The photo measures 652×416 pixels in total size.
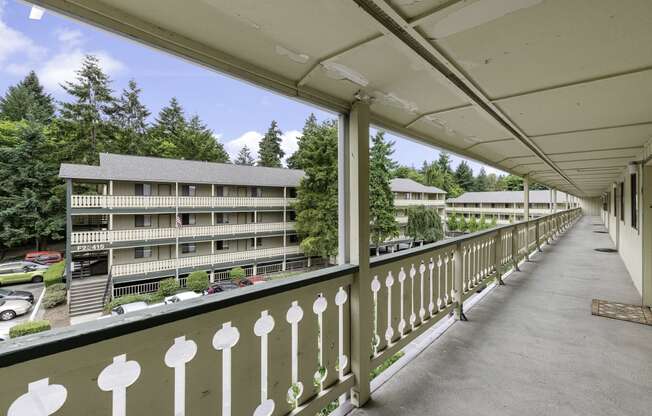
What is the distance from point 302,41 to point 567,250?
9059 millimetres

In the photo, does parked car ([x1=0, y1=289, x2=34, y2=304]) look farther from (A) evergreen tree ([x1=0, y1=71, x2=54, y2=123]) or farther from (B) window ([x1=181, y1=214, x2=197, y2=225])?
(B) window ([x1=181, y1=214, x2=197, y2=225])

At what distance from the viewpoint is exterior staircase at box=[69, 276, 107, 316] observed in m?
1.79

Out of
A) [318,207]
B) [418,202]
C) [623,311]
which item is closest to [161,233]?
[318,207]

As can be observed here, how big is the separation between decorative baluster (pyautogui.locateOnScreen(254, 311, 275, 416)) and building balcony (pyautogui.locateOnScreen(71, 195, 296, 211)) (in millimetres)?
1438

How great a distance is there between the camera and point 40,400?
80 centimetres

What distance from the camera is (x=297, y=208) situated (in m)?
5.94

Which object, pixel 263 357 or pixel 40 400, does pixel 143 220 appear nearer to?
pixel 263 357

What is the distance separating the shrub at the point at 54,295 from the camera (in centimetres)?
175

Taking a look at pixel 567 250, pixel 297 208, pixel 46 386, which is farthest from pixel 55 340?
pixel 567 250

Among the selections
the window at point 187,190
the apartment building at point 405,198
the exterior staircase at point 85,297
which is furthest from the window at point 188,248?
the apartment building at point 405,198

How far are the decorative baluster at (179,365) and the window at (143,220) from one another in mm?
1683

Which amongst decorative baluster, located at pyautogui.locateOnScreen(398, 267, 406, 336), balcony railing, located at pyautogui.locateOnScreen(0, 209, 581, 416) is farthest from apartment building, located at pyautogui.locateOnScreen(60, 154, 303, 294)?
decorative baluster, located at pyautogui.locateOnScreen(398, 267, 406, 336)

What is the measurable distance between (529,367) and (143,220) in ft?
10.8

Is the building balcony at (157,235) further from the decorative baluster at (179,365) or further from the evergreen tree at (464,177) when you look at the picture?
the evergreen tree at (464,177)
